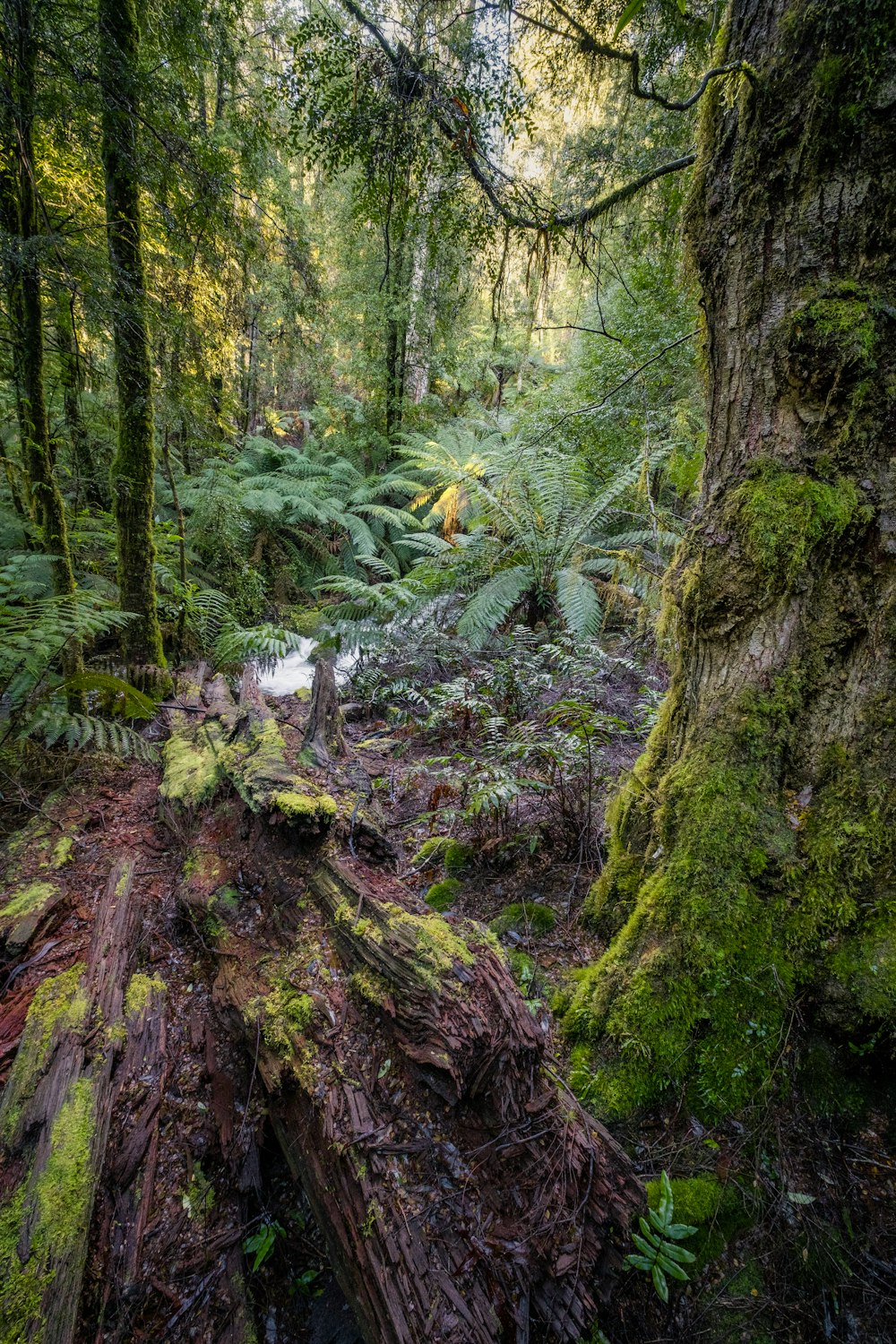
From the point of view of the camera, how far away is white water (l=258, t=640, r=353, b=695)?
17.7 feet

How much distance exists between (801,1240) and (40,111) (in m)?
5.74

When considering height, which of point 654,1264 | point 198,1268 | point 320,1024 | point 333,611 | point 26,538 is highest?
point 26,538

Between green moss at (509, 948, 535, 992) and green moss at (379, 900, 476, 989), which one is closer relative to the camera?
green moss at (379, 900, 476, 989)

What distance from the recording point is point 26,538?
16.3ft

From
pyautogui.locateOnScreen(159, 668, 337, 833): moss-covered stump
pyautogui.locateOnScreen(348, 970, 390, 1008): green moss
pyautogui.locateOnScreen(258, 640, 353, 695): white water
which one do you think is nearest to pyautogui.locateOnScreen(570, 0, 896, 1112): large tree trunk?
pyautogui.locateOnScreen(348, 970, 390, 1008): green moss

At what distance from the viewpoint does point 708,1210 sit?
1.35m

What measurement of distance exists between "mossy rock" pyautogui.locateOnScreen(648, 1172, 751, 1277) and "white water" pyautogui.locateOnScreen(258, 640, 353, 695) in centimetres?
446

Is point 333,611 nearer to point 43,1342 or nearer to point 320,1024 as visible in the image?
point 320,1024

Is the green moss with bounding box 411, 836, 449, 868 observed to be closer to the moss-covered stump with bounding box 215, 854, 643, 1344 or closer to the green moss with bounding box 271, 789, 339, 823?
the green moss with bounding box 271, 789, 339, 823

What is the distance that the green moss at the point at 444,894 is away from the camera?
2.46 metres

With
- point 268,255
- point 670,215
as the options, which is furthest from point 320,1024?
point 268,255

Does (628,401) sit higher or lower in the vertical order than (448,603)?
higher

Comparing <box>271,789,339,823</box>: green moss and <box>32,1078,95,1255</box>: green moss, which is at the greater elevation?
<box>271,789,339,823</box>: green moss

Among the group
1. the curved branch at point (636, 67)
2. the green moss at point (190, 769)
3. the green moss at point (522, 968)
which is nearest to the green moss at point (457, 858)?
the green moss at point (522, 968)
